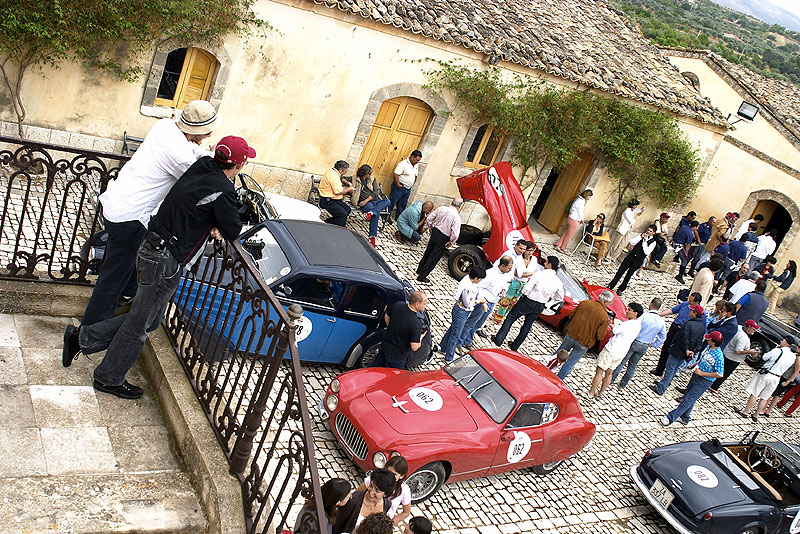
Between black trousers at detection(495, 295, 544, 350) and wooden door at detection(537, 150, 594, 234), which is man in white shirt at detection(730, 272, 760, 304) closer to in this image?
wooden door at detection(537, 150, 594, 234)

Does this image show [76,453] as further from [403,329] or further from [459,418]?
[403,329]

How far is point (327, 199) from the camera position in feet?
44.7

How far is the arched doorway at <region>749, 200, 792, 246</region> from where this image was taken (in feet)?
78.8

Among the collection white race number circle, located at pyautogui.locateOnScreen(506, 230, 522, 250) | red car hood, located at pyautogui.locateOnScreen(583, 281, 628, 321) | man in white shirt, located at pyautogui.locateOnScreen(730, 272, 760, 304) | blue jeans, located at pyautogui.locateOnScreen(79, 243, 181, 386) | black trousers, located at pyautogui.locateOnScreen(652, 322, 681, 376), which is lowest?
black trousers, located at pyautogui.locateOnScreen(652, 322, 681, 376)

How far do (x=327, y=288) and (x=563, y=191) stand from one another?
1291 cm

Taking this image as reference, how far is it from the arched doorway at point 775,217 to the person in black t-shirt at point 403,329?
62.3 feet

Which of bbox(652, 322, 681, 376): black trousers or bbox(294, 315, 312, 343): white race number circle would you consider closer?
bbox(294, 315, 312, 343): white race number circle

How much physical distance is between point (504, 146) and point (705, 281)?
5.75 meters

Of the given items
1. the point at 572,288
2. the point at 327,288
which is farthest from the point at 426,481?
the point at 572,288

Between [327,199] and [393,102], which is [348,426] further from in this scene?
[393,102]

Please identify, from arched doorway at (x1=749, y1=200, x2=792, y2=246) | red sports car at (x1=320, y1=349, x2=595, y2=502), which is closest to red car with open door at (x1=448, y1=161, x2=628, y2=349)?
red sports car at (x1=320, y1=349, x2=595, y2=502)

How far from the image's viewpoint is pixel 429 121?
16.5 m

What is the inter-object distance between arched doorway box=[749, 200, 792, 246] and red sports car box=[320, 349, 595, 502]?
18.1 metres

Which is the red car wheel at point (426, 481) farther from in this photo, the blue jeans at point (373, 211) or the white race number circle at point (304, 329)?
the blue jeans at point (373, 211)
